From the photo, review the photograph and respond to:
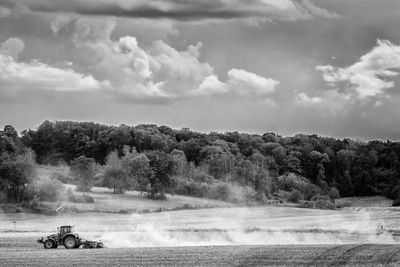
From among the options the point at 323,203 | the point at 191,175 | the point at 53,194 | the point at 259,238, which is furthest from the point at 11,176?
the point at 259,238

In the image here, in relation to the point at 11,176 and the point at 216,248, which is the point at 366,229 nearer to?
the point at 216,248

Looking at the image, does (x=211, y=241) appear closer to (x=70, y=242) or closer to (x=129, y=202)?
(x=70, y=242)

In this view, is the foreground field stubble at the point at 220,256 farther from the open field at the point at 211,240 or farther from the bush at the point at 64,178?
the bush at the point at 64,178

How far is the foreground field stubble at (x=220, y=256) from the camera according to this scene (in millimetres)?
38094

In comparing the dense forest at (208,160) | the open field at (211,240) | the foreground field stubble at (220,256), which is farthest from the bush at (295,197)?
the foreground field stubble at (220,256)

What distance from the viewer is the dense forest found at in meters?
113

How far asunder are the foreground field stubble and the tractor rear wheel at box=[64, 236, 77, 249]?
2581mm

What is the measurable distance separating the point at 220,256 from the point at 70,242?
12395 mm

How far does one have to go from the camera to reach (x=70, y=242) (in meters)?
48.4

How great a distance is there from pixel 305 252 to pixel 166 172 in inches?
2743

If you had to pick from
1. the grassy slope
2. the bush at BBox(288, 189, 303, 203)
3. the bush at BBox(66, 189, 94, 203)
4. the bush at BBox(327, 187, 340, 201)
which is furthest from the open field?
the bush at BBox(327, 187, 340, 201)

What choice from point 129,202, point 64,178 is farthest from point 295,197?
point 64,178

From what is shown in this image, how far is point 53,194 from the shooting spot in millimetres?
99375

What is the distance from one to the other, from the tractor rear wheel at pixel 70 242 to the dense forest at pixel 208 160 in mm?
56276
